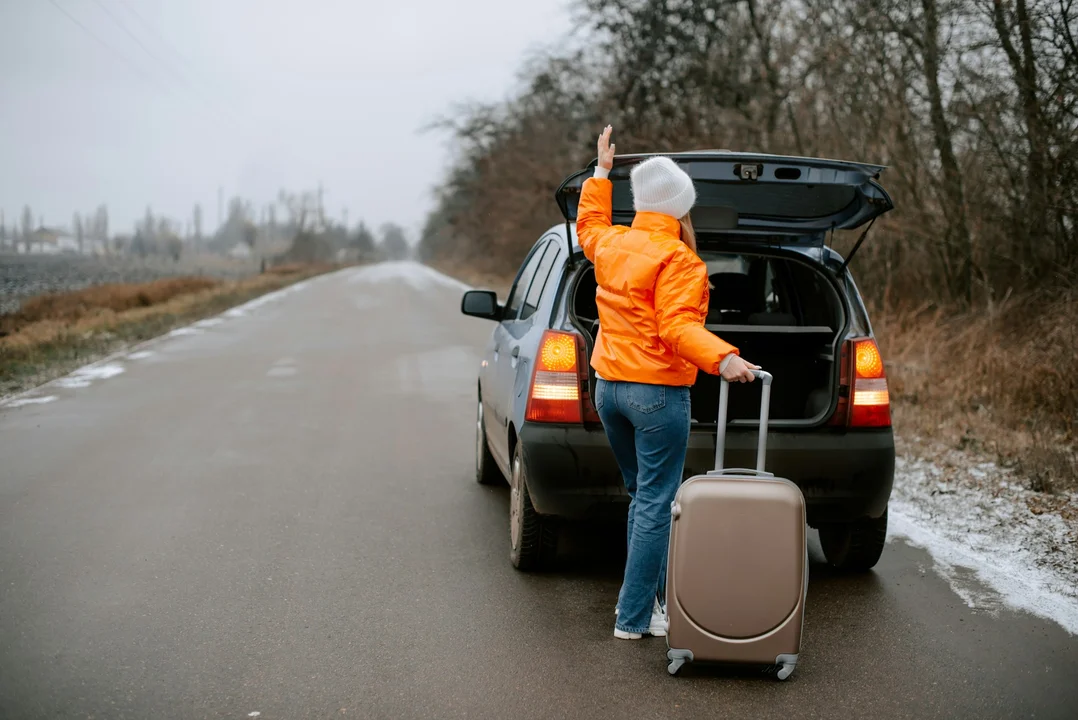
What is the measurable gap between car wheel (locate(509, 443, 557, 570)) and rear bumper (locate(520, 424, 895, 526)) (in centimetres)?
22

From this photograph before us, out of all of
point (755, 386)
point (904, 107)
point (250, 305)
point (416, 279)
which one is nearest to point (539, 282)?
point (755, 386)

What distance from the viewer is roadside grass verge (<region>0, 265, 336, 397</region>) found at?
14170mm

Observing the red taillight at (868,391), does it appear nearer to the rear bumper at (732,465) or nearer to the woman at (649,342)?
the rear bumper at (732,465)

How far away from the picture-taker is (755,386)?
5648mm

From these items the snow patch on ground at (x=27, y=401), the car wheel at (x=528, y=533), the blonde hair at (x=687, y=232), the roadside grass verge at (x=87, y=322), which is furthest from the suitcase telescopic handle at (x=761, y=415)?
the roadside grass verge at (x=87, y=322)

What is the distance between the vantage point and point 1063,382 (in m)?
9.30

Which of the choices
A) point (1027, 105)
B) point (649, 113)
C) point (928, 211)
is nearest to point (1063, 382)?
point (1027, 105)

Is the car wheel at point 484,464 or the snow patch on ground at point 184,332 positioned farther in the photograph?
the snow patch on ground at point 184,332

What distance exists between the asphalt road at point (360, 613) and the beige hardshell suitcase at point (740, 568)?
0.19m

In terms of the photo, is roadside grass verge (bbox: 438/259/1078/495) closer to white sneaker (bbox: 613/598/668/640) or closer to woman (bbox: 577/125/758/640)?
white sneaker (bbox: 613/598/668/640)

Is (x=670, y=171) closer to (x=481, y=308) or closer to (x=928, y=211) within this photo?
(x=481, y=308)

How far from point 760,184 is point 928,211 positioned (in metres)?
10.2

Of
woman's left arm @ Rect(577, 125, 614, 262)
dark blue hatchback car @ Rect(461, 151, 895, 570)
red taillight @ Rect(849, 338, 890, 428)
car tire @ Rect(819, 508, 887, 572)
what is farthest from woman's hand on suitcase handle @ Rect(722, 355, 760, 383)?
car tire @ Rect(819, 508, 887, 572)

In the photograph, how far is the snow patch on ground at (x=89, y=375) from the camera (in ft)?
40.9
